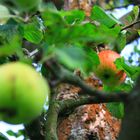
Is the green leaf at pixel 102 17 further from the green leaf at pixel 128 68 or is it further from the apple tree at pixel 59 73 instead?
the green leaf at pixel 128 68

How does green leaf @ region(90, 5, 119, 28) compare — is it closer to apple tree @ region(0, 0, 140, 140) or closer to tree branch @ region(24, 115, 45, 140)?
apple tree @ region(0, 0, 140, 140)

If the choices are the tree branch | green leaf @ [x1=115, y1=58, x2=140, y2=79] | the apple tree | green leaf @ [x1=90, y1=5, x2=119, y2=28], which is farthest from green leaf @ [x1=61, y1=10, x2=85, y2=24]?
the tree branch

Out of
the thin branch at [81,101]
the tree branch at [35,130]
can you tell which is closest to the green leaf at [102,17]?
the thin branch at [81,101]

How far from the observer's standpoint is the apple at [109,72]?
5.44 ft

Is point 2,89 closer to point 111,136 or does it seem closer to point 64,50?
point 64,50

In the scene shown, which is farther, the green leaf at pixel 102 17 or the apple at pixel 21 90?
the green leaf at pixel 102 17

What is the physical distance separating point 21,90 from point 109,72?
863 mm

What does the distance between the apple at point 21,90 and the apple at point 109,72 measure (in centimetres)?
74

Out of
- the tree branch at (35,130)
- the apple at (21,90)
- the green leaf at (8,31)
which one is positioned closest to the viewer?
the apple at (21,90)

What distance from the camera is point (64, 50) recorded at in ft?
3.06

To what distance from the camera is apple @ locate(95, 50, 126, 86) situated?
166 centimetres

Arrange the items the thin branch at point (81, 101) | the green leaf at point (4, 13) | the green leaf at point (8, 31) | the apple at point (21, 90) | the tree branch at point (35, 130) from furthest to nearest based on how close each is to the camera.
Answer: the tree branch at point (35, 130) < the green leaf at point (8, 31) < the green leaf at point (4, 13) < the thin branch at point (81, 101) < the apple at point (21, 90)

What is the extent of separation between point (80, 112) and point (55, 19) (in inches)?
40.0

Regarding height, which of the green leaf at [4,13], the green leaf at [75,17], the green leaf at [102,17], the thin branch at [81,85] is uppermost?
the green leaf at [4,13]
